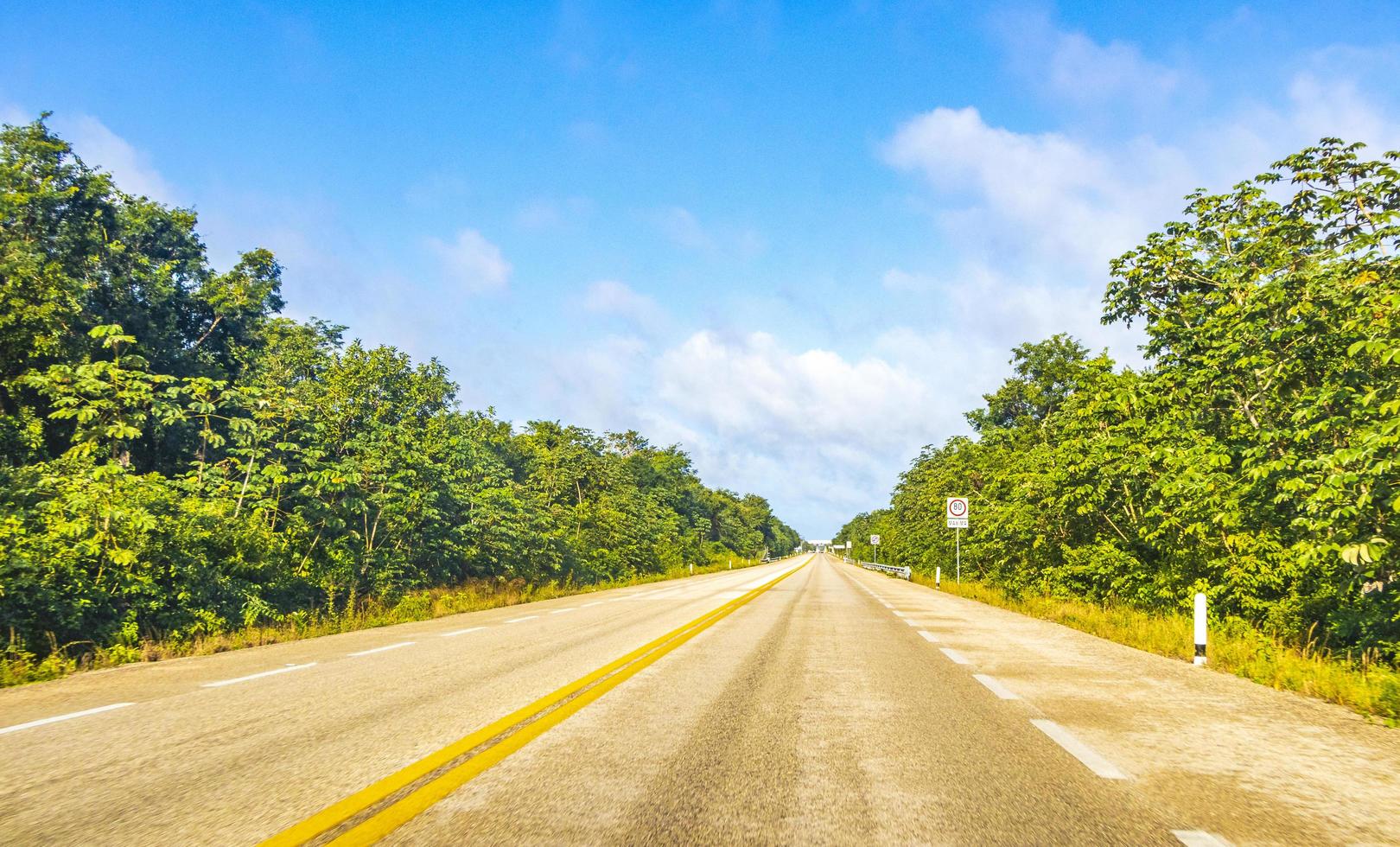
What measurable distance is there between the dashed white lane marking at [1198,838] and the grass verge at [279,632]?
10413 mm

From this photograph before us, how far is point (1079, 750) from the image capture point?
5.26 metres

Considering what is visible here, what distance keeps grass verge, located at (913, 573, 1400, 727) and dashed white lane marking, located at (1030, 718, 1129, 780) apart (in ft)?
9.45

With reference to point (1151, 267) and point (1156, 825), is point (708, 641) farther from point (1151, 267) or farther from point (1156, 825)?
point (1151, 267)

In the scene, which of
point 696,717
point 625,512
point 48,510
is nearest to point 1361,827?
point 696,717

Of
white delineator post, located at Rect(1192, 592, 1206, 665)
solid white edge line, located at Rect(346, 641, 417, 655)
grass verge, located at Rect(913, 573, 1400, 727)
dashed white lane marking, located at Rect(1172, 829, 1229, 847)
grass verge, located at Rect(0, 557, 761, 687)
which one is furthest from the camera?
solid white edge line, located at Rect(346, 641, 417, 655)

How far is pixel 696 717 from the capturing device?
6270mm

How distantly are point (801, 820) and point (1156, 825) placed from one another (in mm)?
1702

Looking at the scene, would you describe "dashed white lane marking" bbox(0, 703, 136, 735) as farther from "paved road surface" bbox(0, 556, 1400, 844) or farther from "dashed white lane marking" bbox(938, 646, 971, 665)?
"dashed white lane marking" bbox(938, 646, 971, 665)

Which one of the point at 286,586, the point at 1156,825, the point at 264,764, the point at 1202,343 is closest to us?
the point at 1156,825

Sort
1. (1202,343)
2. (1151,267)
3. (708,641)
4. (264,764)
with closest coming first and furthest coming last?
(264,764) → (708,641) → (1202,343) → (1151,267)

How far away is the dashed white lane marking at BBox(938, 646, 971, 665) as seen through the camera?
9781 millimetres

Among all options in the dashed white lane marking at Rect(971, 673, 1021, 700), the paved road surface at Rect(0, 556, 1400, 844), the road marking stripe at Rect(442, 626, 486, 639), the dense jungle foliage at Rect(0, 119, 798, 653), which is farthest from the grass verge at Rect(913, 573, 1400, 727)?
the dense jungle foliage at Rect(0, 119, 798, 653)

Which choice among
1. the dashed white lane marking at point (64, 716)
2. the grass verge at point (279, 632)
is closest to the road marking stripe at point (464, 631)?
the grass verge at point (279, 632)

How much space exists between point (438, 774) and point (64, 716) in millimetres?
4010
